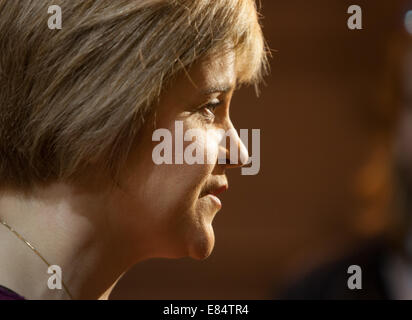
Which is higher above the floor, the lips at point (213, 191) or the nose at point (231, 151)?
the nose at point (231, 151)

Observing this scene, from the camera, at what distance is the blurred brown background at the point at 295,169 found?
90.0 inches

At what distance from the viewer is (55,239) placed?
99 cm

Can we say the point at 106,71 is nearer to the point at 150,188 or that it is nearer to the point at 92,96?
the point at 92,96

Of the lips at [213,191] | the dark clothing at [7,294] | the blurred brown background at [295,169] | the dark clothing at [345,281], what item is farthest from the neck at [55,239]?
the blurred brown background at [295,169]

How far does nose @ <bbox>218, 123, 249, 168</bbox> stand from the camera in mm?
1057

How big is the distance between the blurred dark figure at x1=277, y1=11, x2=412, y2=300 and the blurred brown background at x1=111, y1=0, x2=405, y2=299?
0.94 ft

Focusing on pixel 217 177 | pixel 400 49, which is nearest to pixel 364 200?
pixel 400 49

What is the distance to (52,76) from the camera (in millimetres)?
946

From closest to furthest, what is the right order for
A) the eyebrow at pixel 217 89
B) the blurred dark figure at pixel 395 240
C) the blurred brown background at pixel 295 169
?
1. the eyebrow at pixel 217 89
2. the blurred dark figure at pixel 395 240
3. the blurred brown background at pixel 295 169

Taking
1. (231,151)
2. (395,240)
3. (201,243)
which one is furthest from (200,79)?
(395,240)

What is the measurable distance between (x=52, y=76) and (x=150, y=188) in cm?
23

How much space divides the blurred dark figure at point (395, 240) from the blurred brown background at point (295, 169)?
286 millimetres

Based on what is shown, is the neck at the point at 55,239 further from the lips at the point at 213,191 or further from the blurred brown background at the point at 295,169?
the blurred brown background at the point at 295,169

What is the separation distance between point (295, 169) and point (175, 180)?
54.7 inches
